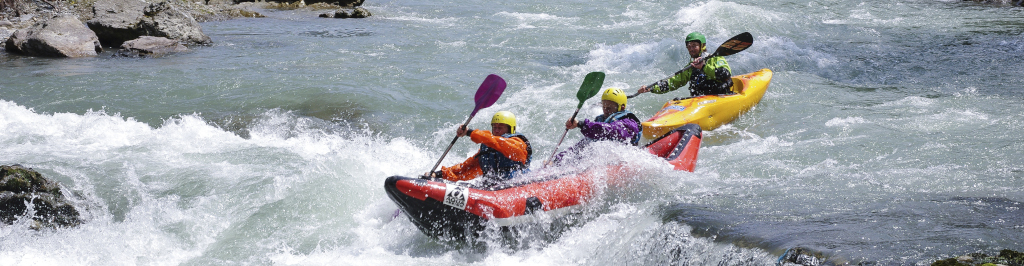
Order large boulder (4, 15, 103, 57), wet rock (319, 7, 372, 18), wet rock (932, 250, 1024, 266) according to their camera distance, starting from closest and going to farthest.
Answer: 1. wet rock (932, 250, 1024, 266)
2. large boulder (4, 15, 103, 57)
3. wet rock (319, 7, 372, 18)

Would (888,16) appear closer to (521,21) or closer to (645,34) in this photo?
(645,34)

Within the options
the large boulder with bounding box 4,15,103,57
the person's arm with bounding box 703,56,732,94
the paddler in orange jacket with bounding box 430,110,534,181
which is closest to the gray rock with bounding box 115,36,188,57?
the large boulder with bounding box 4,15,103,57

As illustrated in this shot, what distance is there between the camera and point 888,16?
15.4 metres

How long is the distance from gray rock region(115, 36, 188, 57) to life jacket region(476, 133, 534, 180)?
8.66m

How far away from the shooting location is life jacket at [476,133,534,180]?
5109 millimetres

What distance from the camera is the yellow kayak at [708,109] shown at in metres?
7.11

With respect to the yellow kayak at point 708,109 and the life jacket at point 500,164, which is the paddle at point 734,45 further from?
the life jacket at point 500,164

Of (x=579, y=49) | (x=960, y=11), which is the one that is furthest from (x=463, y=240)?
(x=960, y=11)

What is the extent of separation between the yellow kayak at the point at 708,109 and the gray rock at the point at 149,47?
8.50m

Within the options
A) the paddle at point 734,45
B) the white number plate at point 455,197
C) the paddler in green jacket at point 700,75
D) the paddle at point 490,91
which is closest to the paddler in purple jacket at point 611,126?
the paddle at point 490,91

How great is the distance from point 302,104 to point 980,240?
23.7ft

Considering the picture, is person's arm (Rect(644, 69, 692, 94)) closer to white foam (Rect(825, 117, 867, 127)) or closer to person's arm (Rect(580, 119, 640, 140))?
white foam (Rect(825, 117, 867, 127))

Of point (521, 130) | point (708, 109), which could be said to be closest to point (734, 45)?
point (708, 109)

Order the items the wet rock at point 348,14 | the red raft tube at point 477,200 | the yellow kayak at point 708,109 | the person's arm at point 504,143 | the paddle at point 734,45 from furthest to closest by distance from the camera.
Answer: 1. the wet rock at point 348,14
2. the paddle at point 734,45
3. the yellow kayak at point 708,109
4. the person's arm at point 504,143
5. the red raft tube at point 477,200
